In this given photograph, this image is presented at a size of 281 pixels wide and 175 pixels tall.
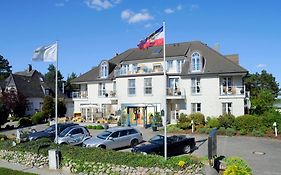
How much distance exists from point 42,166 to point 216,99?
2387 centimetres

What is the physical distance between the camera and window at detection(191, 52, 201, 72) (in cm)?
3736

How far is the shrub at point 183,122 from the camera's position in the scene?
33.0 m

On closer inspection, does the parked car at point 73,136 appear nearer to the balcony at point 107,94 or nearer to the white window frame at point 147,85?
the white window frame at point 147,85

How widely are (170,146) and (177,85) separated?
64.5 ft

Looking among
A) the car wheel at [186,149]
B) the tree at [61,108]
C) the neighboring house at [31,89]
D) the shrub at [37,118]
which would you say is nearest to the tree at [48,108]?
the shrub at [37,118]

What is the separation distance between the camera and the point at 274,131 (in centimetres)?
2853

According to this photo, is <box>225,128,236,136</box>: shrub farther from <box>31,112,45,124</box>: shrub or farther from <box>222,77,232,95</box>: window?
<box>31,112,45,124</box>: shrub

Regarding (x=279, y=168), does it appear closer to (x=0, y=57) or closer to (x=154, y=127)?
(x=154, y=127)

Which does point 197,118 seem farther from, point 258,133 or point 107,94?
point 107,94

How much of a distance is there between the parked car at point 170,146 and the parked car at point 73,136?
6.44 meters

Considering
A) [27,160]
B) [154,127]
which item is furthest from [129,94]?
[27,160]

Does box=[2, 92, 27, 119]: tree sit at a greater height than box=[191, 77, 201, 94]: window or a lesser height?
lesser

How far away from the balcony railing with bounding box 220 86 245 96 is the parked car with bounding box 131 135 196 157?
16119mm

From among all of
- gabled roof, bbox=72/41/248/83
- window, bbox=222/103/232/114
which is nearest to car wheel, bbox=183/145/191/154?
window, bbox=222/103/232/114
